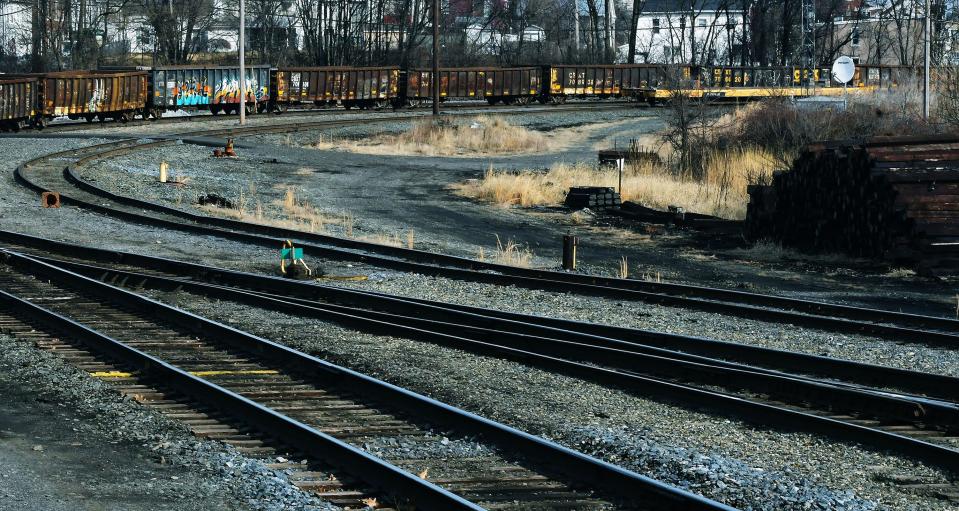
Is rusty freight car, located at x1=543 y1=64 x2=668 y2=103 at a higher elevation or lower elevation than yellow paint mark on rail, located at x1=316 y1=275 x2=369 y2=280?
higher

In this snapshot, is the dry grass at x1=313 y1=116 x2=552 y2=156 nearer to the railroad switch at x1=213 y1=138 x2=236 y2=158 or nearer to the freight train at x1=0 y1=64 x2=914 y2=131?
the freight train at x1=0 y1=64 x2=914 y2=131

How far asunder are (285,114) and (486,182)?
26.0 meters

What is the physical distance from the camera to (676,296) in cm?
1486

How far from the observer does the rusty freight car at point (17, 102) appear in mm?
40531

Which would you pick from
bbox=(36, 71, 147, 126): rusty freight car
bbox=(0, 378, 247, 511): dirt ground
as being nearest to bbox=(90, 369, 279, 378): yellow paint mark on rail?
bbox=(0, 378, 247, 511): dirt ground

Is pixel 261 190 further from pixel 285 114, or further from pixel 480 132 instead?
pixel 285 114

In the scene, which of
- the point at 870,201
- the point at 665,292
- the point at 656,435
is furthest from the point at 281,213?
the point at 656,435

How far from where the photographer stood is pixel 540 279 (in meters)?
16.2

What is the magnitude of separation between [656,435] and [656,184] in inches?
821

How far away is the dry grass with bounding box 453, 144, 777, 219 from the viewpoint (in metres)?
27.0

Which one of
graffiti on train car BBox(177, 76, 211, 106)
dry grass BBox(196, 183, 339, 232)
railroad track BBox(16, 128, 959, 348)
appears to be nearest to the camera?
railroad track BBox(16, 128, 959, 348)

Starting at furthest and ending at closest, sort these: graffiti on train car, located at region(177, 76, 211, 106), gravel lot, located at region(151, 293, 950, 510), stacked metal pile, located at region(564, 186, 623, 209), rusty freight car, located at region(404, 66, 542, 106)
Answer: rusty freight car, located at region(404, 66, 542, 106) → graffiti on train car, located at region(177, 76, 211, 106) → stacked metal pile, located at region(564, 186, 623, 209) → gravel lot, located at region(151, 293, 950, 510)

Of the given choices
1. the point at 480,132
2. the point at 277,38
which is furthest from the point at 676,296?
the point at 277,38

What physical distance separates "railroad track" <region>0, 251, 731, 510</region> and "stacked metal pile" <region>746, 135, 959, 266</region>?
10681mm
